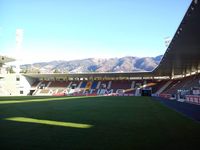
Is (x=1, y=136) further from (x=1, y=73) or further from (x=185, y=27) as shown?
(x=1, y=73)

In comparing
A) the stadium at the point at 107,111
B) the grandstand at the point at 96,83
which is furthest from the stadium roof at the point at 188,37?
the grandstand at the point at 96,83

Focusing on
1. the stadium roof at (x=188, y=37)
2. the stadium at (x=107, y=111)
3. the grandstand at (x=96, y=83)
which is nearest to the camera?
the stadium at (x=107, y=111)

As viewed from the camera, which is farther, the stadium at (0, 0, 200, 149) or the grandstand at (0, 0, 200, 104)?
the grandstand at (0, 0, 200, 104)

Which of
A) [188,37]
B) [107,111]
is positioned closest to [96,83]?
[188,37]

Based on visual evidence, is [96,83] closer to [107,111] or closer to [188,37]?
[188,37]

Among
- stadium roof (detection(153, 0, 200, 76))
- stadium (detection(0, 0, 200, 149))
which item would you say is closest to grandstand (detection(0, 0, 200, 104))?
stadium (detection(0, 0, 200, 149))

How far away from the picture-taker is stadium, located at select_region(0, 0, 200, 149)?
20.5 feet

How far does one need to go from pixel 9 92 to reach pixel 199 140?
210ft

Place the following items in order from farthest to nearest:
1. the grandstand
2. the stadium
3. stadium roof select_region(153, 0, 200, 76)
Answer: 1. the grandstand
2. stadium roof select_region(153, 0, 200, 76)
3. the stadium

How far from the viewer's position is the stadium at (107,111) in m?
6.24

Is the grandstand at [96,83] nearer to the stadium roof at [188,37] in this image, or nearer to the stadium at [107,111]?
the stadium at [107,111]

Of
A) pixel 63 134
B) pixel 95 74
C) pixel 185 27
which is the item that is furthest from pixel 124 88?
pixel 63 134

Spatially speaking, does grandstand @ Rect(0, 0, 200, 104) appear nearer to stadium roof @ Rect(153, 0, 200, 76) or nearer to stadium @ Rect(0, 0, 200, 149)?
stadium @ Rect(0, 0, 200, 149)

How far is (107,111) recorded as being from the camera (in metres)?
15.4
